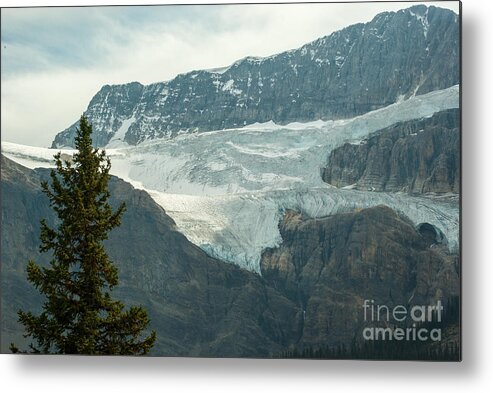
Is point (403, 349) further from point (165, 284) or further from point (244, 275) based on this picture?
point (165, 284)

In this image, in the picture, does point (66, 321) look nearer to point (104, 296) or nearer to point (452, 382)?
point (104, 296)

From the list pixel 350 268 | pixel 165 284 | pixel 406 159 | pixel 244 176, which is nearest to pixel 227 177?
pixel 244 176

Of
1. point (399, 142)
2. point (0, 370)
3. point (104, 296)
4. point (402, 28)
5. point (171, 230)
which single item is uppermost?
point (402, 28)

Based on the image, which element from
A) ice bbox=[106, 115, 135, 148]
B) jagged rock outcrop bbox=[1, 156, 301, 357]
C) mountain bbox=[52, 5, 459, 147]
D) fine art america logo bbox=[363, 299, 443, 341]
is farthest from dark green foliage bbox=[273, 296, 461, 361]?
ice bbox=[106, 115, 135, 148]

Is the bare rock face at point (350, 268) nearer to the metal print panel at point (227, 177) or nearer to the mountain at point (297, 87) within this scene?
the metal print panel at point (227, 177)

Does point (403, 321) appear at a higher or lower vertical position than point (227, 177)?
lower

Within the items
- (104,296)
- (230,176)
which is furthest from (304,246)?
(104,296)
